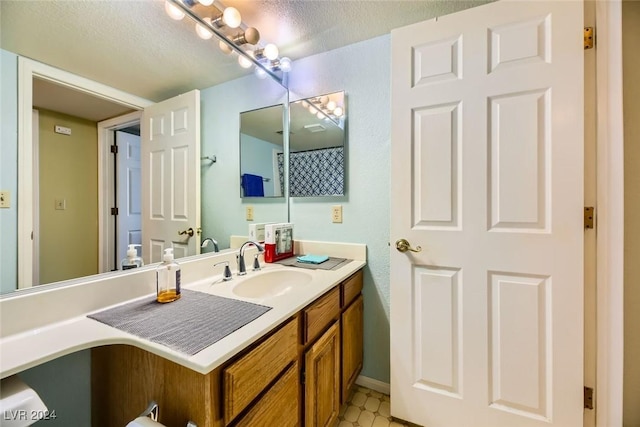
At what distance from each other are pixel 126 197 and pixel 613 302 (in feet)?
6.12

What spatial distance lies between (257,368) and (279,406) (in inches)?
8.1

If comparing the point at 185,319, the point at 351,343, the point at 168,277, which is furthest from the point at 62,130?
the point at 351,343

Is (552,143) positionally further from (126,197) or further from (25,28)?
(25,28)

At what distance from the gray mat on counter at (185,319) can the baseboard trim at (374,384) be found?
1147 mm

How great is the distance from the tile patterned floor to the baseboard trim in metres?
0.02

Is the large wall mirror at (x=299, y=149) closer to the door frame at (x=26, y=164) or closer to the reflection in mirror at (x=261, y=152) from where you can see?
the reflection in mirror at (x=261, y=152)

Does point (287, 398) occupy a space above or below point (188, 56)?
below

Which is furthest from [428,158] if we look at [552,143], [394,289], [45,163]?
[45,163]

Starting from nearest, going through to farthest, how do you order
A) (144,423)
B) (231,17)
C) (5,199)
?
(144,423)
(5,199)
(231,17)

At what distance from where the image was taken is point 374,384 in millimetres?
1617

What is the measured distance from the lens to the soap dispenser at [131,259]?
99 centimetres

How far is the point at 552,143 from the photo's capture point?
1082mm

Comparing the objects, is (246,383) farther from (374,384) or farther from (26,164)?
(374,384)

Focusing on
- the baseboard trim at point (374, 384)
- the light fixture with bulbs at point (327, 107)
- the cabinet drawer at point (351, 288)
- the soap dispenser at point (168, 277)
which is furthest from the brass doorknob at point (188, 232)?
the baseboard trim at point (374, 384)
